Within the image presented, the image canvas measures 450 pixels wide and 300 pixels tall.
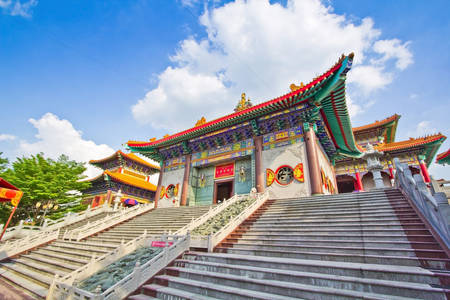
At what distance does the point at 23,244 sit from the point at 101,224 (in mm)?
3040

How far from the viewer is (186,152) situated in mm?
17453

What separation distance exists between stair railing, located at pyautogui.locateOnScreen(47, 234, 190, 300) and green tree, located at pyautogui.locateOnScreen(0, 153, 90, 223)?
13.7m

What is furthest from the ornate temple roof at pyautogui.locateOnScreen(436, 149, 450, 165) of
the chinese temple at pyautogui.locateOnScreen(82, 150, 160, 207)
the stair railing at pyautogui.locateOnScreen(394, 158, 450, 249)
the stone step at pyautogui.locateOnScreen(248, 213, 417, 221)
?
the chinese temple at pyautogui.locateOnScreen(82, 150, 160, 207)

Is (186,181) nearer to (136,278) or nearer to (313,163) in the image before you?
(313,163)

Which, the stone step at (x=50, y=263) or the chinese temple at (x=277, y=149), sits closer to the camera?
the stone step at (x=50, y=263)

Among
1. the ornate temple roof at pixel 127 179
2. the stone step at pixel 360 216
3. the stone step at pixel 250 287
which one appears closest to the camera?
the stone step at pixel 250 287

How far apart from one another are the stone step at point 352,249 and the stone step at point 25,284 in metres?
4.90

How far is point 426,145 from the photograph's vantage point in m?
17.4

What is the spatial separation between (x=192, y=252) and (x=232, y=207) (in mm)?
3972

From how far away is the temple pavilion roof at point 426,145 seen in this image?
16969 mm

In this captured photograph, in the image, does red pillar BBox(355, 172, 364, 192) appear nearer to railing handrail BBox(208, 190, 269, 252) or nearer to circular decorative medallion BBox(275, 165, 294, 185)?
circular decorative medallion BBox(275, 165, 294, 185)

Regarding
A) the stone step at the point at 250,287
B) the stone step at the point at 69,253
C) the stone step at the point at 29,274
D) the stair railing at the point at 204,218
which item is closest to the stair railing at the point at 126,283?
the stone step at the point at 250,287

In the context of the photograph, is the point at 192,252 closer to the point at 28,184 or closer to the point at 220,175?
the point at 220,175

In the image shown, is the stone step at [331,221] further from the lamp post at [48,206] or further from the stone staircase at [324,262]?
the lamp post at [48,206]
